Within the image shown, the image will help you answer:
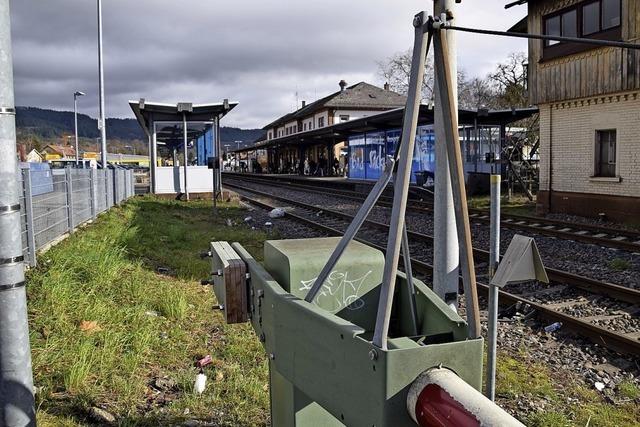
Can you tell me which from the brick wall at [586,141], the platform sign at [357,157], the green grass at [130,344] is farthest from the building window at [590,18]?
the platform sign at [357,157]

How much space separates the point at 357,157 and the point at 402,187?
33.4 meters

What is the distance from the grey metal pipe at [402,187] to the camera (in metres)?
1.76

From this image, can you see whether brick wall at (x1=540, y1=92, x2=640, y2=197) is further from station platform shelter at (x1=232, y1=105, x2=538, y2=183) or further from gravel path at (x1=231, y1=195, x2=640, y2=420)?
gravel path at (x1=231, y1=195, x2=640, y2=420)

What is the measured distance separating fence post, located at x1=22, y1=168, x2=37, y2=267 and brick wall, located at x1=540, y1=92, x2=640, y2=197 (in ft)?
43.9

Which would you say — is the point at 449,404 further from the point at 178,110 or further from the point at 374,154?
the point at 374,154

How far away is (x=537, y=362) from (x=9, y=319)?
433cm

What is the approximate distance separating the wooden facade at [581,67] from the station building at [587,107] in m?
0.02

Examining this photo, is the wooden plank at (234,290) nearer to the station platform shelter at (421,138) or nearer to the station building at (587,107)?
the station building at (587,107)

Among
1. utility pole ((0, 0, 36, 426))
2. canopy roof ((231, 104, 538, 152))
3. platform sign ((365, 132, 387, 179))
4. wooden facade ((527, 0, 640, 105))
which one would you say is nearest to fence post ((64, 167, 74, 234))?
utility pole ((0, 0, 36, 426))

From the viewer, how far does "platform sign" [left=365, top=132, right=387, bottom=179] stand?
102 feet

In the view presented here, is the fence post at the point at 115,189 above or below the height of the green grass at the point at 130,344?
above

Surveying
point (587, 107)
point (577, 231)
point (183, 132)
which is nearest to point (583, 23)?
point (587, 107)

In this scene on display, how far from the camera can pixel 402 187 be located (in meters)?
1.82

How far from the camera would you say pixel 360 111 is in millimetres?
61031
